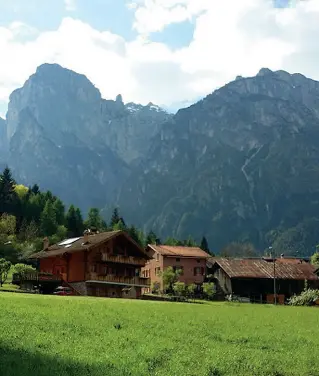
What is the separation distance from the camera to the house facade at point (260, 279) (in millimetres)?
92375

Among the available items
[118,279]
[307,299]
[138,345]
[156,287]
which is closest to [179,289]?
[118,279]

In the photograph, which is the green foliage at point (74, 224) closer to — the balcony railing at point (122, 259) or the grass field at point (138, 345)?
the balcony railing at point (122, 259)

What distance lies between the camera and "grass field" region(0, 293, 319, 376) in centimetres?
1753

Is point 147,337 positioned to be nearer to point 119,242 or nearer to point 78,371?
point 78,371

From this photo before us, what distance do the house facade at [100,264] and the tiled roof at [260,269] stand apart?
89.0 ft

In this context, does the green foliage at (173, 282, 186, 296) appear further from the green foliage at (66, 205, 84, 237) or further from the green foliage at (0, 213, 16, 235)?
the green foliage at (66, 205, 84, 237)

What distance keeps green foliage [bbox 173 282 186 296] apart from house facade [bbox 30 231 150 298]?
5.15 metres

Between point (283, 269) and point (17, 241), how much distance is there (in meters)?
45.2

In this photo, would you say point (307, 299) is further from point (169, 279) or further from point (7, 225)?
point (7, 225)

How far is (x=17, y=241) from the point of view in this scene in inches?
3782

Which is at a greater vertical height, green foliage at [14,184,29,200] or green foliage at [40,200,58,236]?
green foliage at [14,184,29,200]

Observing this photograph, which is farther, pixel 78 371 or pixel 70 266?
pixel 70 266

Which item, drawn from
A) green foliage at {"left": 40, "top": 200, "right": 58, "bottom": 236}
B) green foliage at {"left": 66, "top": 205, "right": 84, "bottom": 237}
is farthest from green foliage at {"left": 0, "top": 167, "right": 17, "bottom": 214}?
green foliage at {"left": 66, "top": 205, "right": 84, "bottom": 237}

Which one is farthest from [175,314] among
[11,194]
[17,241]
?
[11,194]
